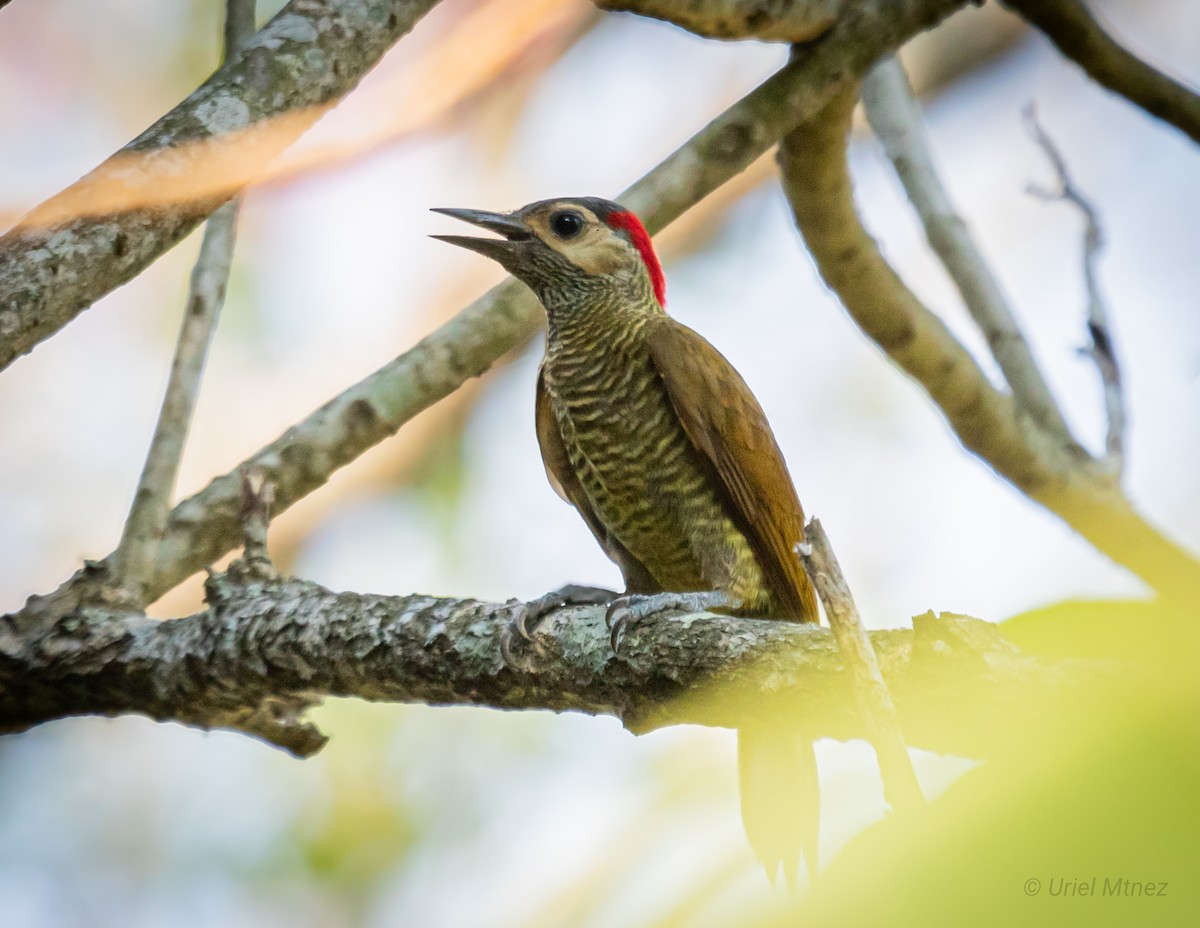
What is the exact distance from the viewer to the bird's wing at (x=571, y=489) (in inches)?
156

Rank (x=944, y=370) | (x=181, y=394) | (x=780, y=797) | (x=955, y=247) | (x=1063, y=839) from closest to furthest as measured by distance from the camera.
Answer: (x=1063, y=839)
(x=181, y=394)
(x=780, y=797)
(x=944, y=370)
(x=955, y=247)

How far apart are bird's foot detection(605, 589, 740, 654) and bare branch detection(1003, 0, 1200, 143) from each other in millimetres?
1928

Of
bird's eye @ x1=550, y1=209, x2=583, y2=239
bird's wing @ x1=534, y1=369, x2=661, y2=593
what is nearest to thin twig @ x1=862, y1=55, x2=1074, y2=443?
bird's eye @ x1=550, y1=209, x2=583, y2=239

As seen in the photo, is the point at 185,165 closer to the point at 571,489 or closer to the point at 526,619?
the point at 526,619

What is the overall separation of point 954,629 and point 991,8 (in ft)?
19.2

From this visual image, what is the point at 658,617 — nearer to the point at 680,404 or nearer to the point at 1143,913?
the point at 680,404

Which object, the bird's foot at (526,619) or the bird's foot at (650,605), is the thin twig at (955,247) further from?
the bird's foot at (526,619)

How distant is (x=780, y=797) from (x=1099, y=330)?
2.03 metres

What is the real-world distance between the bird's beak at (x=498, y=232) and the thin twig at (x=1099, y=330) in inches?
78.1

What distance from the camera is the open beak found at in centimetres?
398

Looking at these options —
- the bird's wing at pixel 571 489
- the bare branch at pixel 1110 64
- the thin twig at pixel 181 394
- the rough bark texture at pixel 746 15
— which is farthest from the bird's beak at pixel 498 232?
the bare branch at pixel 1110 64

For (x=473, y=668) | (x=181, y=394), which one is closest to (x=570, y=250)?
(x=181, y=394)

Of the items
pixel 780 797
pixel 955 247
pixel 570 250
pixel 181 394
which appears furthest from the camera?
pixel 955 247

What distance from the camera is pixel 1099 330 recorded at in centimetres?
411
